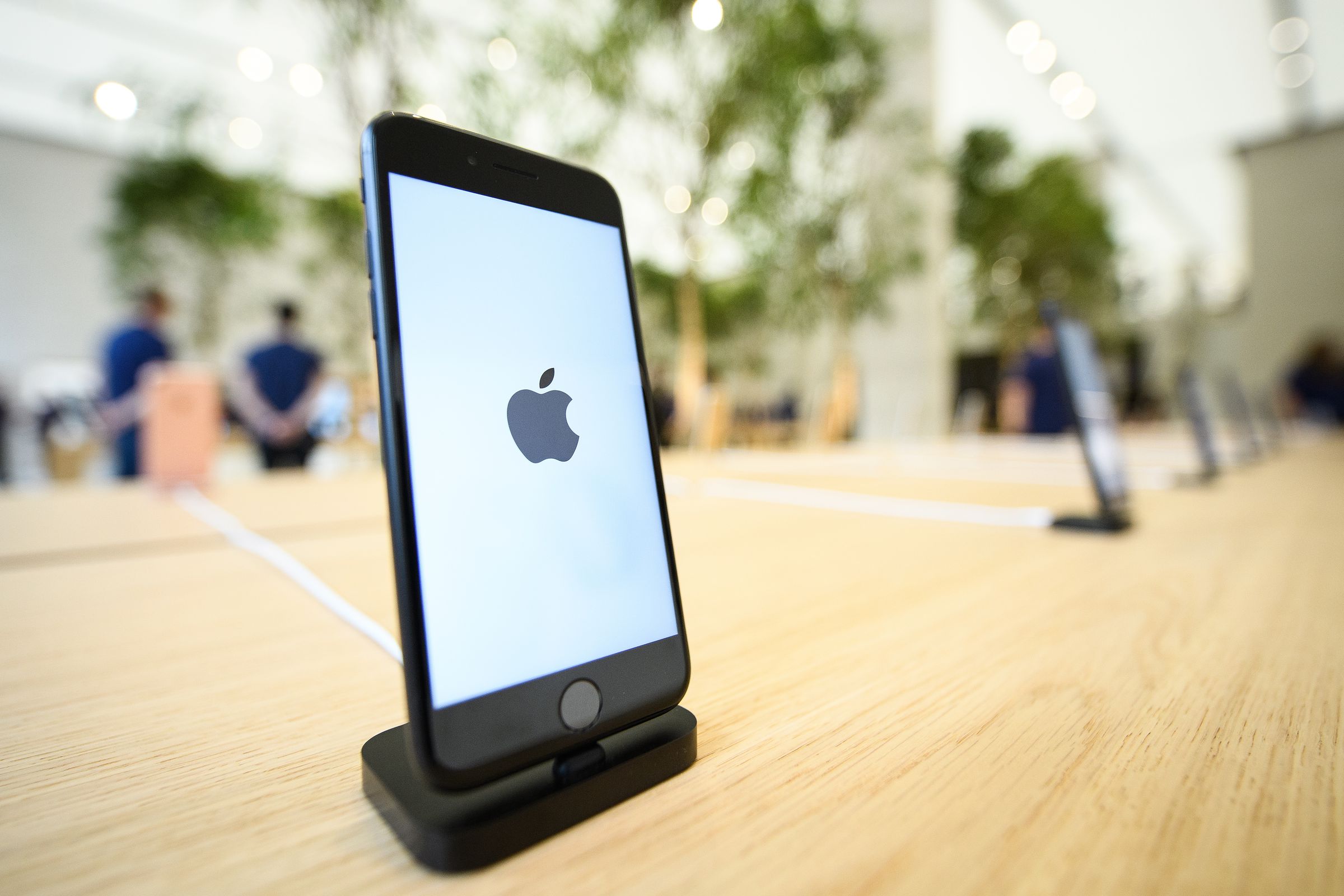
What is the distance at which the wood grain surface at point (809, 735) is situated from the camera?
0.19m

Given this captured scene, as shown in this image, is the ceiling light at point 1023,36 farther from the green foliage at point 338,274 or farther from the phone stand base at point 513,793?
the phone stand base at point 513,793

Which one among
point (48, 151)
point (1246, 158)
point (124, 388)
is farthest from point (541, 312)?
point (1246, 158)

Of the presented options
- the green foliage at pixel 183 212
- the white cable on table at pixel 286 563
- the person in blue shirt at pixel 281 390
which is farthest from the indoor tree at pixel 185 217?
the white cable on table at pixel 286 563

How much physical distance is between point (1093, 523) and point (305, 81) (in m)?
5.25

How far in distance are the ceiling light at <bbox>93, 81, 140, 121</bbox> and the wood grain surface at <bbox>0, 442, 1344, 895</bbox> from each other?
11.2 feet

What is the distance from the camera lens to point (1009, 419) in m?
4.33

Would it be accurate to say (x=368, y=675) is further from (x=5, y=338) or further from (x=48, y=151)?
(x=48, y=151)

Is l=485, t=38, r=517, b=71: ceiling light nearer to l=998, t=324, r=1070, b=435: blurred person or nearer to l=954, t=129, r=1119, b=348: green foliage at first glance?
l=998, t=324, r=1070, b=435: blurred person

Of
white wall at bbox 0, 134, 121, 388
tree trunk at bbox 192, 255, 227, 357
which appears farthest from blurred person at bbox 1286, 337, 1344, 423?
white wall at bbox 0, 134, 121, 388

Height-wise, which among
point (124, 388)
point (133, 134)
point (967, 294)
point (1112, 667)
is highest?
point (133, 134)

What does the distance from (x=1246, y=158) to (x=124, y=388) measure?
38.4 ft

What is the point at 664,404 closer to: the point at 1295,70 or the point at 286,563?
the point at 286,563

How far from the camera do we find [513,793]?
0.67 feet

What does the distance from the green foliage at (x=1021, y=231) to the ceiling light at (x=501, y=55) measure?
15.6ft
